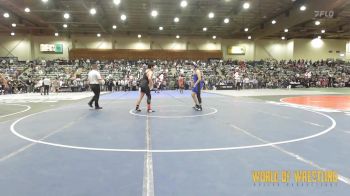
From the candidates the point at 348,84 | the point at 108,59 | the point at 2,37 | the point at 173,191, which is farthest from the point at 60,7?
the point at 348,84

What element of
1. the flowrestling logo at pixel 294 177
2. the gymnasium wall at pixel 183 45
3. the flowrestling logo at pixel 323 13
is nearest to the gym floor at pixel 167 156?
the flowrestling logo at pixel 294 177

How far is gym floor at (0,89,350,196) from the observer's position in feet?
11.3

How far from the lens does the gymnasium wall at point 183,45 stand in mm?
39938

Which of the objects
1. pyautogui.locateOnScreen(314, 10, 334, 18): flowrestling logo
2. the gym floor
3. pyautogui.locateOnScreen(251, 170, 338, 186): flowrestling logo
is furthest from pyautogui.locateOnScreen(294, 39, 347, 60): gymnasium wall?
pyautogui.locateOnScreen(251, 170, 338, 186): flowrestling logo

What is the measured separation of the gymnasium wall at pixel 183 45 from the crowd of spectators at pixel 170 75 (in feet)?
19.8

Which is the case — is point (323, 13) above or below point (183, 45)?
above

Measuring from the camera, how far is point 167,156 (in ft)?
15.4

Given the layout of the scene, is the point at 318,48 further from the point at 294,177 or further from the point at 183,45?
the point at 294,177

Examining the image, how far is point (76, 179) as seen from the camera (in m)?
3.70

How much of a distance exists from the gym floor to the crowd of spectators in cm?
1986

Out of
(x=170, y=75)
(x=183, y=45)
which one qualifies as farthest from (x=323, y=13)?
(x=183, y=45)

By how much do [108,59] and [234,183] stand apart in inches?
1528

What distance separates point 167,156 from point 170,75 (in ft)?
91.7

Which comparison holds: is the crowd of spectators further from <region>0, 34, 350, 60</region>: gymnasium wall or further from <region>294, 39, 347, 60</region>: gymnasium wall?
<region>0, 34, 350, 60</region>: gymnasium wall
